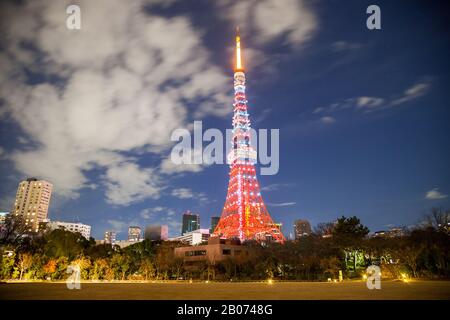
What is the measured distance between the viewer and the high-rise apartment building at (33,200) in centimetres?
11431

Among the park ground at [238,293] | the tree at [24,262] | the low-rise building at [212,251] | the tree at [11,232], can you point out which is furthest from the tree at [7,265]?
the low-rise building at [212,251]

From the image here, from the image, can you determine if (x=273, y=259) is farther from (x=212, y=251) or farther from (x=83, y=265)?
(x=83, y=265)

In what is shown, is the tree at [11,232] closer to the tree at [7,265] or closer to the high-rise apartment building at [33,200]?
the tree at [7,265]

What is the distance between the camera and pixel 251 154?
6294cm

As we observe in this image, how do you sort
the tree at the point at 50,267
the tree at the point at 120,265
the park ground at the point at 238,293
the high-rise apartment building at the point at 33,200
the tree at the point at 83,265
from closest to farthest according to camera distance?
the park ground at the point at 238,293 → the tree at the point at 50,267 → the tree at the point at 83,265 → the tree at the point at 120,265 → the high-rise apartment building at the point at 33,200

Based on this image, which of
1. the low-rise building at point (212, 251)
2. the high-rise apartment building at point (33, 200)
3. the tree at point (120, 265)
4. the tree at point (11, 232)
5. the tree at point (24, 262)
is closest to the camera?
the tree at point (24, 262)

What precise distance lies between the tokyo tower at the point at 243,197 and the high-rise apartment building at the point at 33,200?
83.8 m

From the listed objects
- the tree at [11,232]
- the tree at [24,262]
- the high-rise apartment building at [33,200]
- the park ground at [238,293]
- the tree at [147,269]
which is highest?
the high-rise apartment building at [33,200]

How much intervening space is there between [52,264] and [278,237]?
37.3 m

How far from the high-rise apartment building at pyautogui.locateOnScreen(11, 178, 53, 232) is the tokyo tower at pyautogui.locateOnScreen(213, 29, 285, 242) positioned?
275ft

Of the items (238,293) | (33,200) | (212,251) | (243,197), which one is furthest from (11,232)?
(33,200)

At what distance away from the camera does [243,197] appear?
60625 mm
